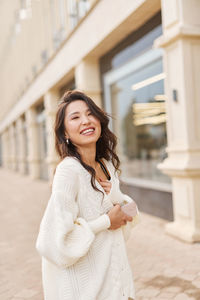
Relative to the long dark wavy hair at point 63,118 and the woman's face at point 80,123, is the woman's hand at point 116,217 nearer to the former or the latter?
the long dark wavy hair at point 63,118

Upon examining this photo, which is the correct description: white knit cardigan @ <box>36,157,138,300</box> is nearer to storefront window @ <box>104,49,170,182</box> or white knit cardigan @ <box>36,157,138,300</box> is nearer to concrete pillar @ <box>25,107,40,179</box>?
storefront window @ <box>104,49,170,182</box>

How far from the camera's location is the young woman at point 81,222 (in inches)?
66.4

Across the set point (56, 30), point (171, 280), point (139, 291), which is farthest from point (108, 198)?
point (56, 30)

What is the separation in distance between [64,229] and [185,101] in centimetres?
371

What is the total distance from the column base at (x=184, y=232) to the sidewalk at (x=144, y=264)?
86 mm

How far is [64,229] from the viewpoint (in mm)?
1651

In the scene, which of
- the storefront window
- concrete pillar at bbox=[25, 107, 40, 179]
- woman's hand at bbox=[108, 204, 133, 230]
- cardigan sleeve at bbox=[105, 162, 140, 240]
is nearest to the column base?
the storefront window

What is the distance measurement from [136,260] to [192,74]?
108 inches

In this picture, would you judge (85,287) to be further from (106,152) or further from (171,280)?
(171,280)

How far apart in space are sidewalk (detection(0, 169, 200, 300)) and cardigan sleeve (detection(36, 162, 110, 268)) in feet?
6.26

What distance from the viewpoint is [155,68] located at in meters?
6.97

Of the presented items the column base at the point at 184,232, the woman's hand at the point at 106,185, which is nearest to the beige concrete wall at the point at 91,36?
the column base at the point at 184,232

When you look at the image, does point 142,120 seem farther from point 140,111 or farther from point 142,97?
point 142,97

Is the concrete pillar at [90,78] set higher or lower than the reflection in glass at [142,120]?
higher
